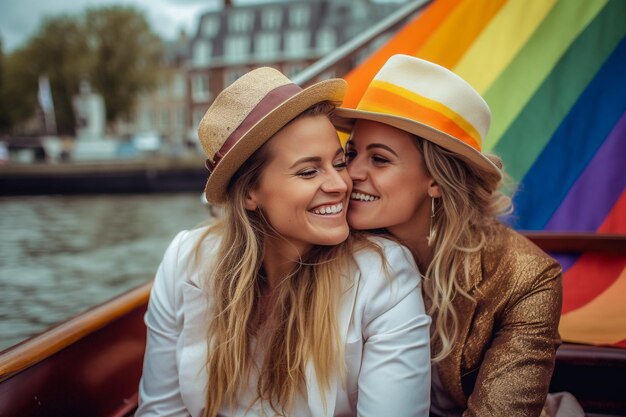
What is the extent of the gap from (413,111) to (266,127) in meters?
0.58

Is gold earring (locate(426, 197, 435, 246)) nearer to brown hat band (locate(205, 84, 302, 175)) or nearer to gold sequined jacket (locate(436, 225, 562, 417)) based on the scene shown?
gold sequined jacket (locate(436, 225, 562, 417))

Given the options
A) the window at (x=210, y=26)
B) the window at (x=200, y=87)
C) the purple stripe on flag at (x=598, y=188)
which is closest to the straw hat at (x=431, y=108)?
the purple stripe on flag at (x=598, y=188)

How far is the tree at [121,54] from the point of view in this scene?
3425cm

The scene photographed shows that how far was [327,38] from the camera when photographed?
4209 centimetres

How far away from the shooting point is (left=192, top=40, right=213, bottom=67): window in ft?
149

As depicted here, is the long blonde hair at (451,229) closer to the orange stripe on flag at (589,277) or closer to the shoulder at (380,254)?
the shoulder at (380,254)

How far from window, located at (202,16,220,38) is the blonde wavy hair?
47073mm

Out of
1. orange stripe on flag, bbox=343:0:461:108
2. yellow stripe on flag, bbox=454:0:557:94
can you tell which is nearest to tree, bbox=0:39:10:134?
orange stripe on flag, bbox=343:0:461:108

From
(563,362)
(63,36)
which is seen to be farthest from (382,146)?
(63,36)

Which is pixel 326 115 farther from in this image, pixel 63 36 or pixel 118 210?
pixel 63 36

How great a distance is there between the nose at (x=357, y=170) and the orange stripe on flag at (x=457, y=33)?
171cm

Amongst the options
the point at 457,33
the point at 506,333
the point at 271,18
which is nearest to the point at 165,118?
the point at 271,18

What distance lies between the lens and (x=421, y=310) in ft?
5.80

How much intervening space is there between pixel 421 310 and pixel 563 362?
3.36ft
